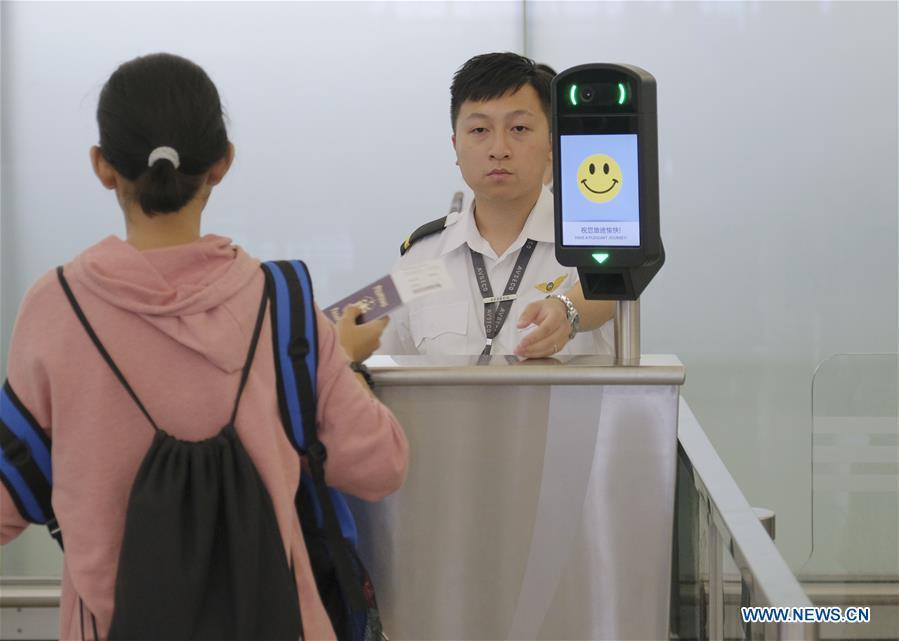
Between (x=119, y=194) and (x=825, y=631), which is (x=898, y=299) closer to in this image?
(x=825, y=631)

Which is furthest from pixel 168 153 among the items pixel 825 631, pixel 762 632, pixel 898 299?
pixel 898 299

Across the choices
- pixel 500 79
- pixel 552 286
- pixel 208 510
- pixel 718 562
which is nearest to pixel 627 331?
pixel 718 562

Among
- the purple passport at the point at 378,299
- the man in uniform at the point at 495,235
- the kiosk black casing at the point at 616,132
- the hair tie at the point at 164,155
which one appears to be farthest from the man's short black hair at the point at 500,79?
the hair tie at the point at 164,155

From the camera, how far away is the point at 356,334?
1.71 metres

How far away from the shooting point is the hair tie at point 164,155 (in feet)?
4.80

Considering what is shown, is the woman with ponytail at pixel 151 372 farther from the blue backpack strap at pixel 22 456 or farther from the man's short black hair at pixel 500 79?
the man's short black hair at pixel 500 79

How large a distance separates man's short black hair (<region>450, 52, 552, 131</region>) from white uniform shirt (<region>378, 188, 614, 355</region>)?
0.81ft

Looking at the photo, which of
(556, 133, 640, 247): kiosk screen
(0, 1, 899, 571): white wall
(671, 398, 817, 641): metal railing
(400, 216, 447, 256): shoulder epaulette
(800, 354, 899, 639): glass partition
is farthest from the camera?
(0, 1, 899, 571): white wall

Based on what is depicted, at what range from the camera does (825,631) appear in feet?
8.19

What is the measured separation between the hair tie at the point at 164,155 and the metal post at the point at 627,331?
771 millimetres

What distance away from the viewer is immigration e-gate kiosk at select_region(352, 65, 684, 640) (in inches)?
69.9

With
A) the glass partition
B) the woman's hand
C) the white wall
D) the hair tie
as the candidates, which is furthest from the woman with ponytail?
the white wall

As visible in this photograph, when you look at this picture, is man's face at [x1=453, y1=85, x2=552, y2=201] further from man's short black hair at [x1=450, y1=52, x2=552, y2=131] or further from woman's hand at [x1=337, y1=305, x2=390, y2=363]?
woman's hand at [x1=337, y1=305, x2=390, y2=363]

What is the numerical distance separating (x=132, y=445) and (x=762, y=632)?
855 millimetres
